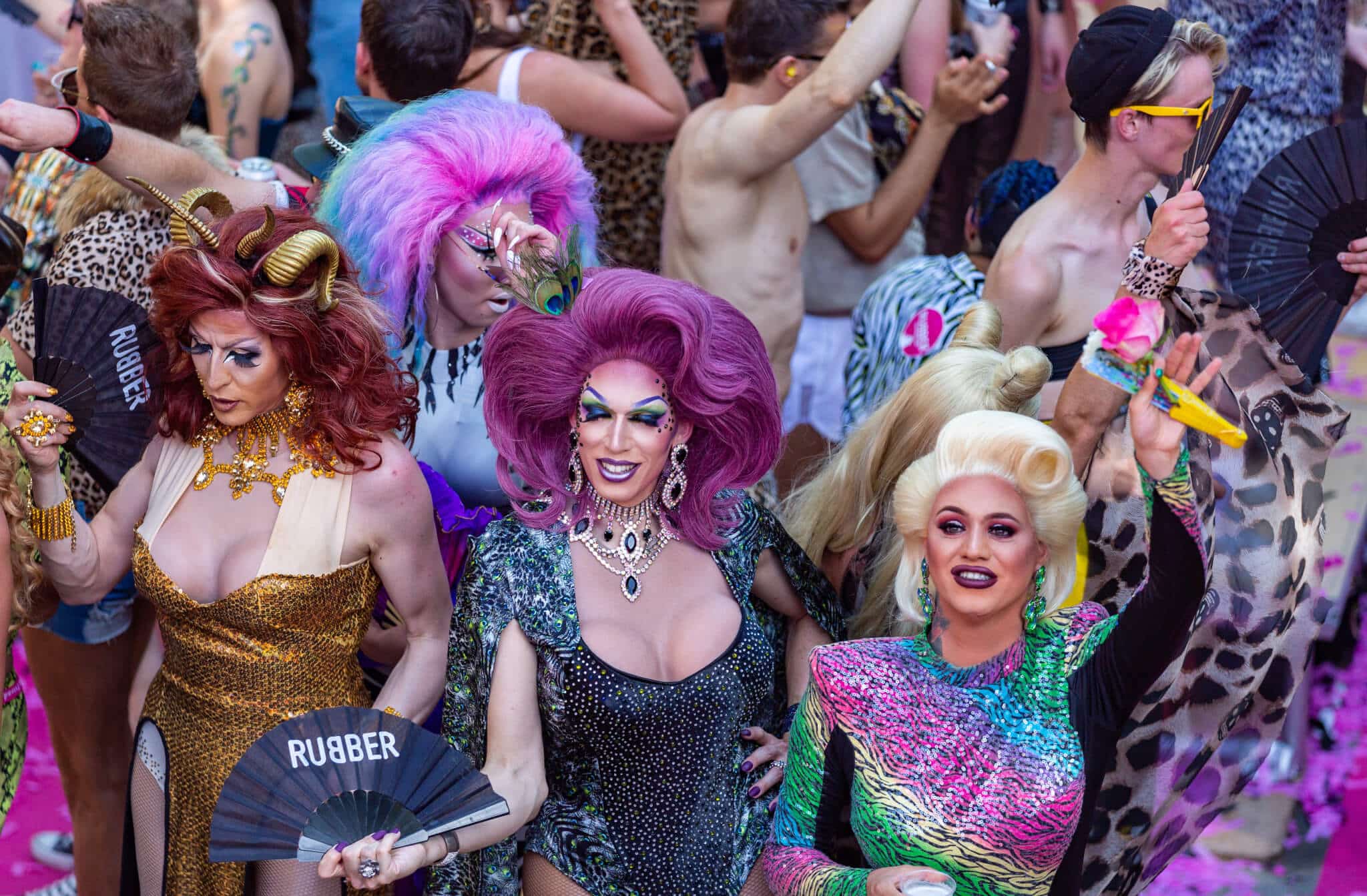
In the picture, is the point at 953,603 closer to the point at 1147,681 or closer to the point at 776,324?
the point at 1147,681

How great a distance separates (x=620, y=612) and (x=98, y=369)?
131 centimetres

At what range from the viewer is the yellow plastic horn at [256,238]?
2.75 m

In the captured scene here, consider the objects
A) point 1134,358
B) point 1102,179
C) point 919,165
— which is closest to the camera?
point 1134,358

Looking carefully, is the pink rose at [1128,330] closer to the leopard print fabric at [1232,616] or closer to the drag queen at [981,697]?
the drag queen at [981,697]

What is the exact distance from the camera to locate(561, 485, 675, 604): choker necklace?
268 centimetres

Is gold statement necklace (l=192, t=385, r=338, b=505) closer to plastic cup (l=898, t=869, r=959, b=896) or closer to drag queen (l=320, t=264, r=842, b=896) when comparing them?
drag queen (l=320, t=264, r=842, b=896)

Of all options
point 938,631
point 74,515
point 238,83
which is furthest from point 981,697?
point 238,83

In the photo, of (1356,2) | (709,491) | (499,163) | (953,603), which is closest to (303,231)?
(499,163)

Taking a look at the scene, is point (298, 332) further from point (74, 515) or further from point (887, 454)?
point (887, 454)

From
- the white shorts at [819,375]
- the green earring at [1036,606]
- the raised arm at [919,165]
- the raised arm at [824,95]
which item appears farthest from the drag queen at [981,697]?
the white shorts at [819,375]

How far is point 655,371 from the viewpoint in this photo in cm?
265

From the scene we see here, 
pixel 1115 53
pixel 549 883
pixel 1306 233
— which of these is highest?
Answer: pixel 1115 53

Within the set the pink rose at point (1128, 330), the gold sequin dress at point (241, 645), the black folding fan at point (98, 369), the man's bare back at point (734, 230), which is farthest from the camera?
the man's bare back at point (734, 230)

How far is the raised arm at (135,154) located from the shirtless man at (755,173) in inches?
53.1
